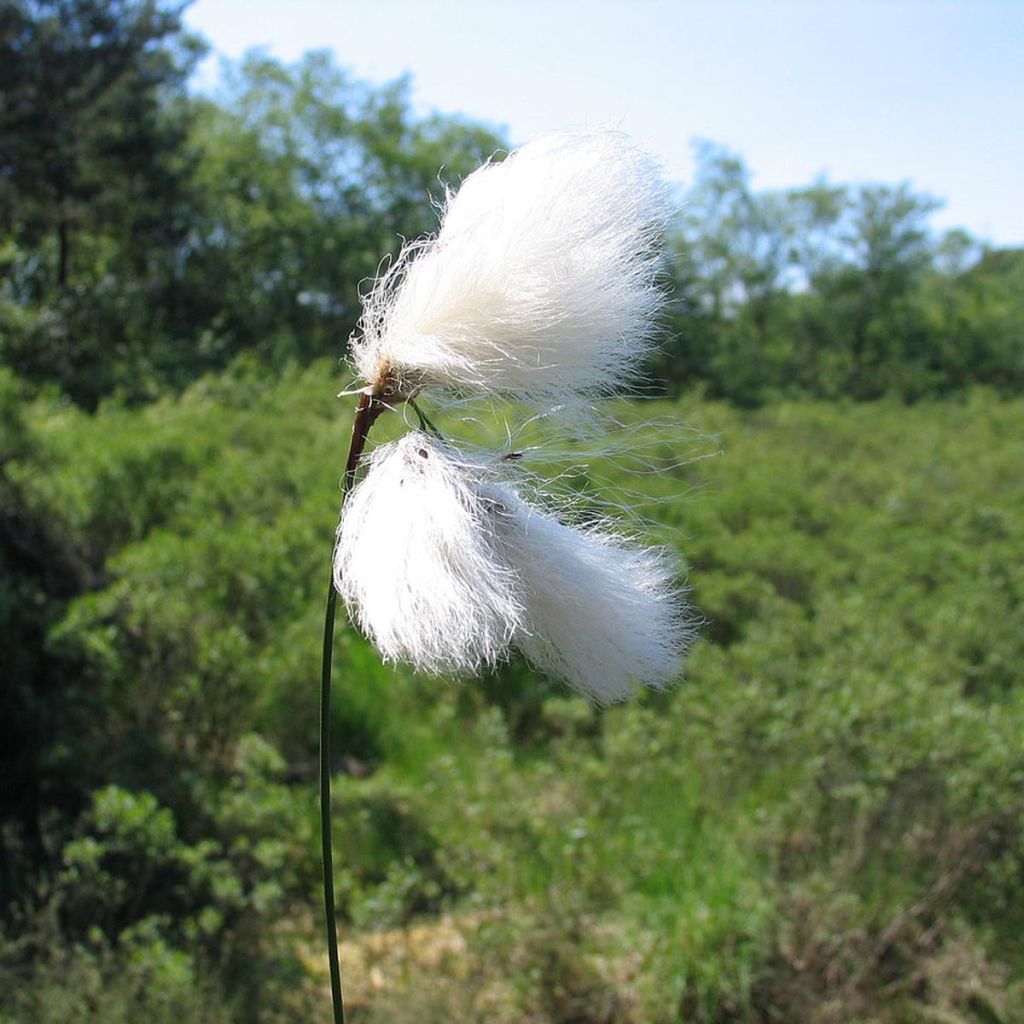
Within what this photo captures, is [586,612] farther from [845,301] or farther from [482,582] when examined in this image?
[845,301]

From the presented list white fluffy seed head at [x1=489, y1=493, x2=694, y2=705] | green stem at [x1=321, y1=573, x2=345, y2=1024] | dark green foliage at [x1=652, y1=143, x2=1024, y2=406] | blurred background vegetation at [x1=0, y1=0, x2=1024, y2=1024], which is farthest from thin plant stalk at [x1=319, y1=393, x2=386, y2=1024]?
dark green foliage at [x1=652, y1=143, x2=1024, y2=406]

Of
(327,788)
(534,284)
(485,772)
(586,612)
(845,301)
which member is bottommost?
(485,772)

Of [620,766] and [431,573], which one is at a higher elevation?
[431,573]

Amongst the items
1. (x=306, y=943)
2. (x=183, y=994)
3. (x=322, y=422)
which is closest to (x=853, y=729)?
(x=306, y=943)

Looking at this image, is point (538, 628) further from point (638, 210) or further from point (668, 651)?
point (638, 210)

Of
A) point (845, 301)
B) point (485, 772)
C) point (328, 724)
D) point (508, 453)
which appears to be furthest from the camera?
point (845, 301)

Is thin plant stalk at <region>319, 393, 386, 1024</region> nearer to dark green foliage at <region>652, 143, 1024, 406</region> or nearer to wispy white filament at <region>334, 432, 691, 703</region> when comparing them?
wispy white filament at <region>334, 432, 691, 703</region>

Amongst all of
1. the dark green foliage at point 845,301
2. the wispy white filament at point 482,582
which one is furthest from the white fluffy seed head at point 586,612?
the dark green foliage at point 845,301

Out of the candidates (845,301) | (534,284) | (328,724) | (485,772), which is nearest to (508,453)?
(534,284)
